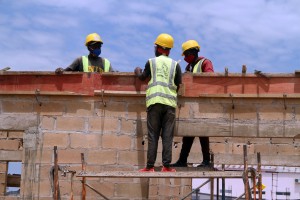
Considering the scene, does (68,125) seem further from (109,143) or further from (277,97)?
(277,97)

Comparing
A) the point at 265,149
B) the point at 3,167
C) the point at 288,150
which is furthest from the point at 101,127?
the point at 3,167

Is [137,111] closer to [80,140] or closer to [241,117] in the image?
[80,140]

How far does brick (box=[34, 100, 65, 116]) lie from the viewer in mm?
6988

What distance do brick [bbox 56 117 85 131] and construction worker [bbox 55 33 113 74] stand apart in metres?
0.85

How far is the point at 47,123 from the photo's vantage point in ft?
22.9

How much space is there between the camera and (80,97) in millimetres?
7008

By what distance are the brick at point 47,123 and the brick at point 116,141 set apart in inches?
29.3

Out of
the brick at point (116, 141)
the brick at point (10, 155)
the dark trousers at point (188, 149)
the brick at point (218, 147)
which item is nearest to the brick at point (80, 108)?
the brick at point (116, 141)

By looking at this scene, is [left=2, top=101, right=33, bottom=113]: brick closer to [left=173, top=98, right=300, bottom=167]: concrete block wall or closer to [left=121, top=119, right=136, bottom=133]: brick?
[left=121, top=119, right=136, bottom=133]: brick

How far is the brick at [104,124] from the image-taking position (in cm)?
693

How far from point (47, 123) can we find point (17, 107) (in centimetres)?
50

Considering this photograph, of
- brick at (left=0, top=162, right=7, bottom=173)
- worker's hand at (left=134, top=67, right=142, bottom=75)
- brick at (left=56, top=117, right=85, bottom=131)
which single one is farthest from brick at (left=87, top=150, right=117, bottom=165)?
brick at (left=0, top=162, right=7, bottom=173)

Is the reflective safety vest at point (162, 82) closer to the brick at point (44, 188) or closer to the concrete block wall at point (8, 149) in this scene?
the brick at point (44, 188)

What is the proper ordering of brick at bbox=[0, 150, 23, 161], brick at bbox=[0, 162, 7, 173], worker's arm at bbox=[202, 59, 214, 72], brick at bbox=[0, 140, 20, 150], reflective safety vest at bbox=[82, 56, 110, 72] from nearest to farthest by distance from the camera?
worker's arm at bbox=[202, 59, 214, 72] → reflective safety vest at bbox=[82, 56, 110, 72] → brick at bbox=[0, 150, 23, 161] → brick at bbox=[0, 140, 20, 150] → brick at bbox=[0, 162, 7, 173]
